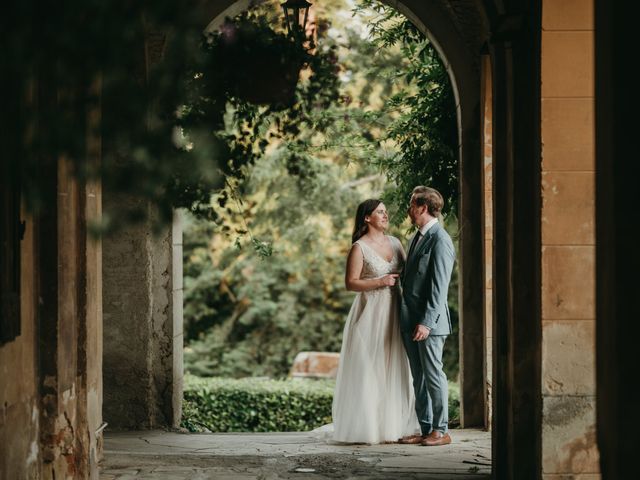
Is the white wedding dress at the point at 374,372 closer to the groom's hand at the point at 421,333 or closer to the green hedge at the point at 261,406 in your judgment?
the groom's hand at the point at 421,333

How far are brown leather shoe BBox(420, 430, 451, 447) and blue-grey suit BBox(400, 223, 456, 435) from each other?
0.04 metres

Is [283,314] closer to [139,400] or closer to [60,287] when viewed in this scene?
[139,400]

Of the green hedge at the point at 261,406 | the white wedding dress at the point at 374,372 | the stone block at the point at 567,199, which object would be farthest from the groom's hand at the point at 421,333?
the green hedge at the point at 261,406

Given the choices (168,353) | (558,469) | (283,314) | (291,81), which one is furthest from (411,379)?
(283,314)

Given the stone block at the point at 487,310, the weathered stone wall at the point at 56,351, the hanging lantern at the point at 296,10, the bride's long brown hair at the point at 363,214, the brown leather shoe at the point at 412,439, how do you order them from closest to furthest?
the weathered stone wall at the point at 56,351 → the hanging lantern at the point at 296,10 → the brown leather shoe at the point at 412,439 → the bride's long brown hair at the point at 363,214 → the stone block at the point at 487,310

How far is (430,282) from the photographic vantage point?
6.90 metres

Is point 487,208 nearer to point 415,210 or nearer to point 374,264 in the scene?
point 415,210

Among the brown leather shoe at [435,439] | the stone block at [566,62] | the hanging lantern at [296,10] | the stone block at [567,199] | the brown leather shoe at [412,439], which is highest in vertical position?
the hanging lantern at [296,10]

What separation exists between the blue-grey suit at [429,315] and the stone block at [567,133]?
2.13 m

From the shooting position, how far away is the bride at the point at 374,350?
23.7ft

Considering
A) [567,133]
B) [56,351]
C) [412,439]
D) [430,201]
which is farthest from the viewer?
[412,439]

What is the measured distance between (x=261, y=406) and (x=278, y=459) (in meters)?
5.01

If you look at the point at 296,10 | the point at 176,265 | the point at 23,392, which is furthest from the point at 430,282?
the point at 23,392
